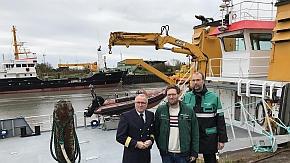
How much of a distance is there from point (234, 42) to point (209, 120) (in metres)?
5.66

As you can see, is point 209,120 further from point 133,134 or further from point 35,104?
point 35,104

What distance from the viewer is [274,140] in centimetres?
487

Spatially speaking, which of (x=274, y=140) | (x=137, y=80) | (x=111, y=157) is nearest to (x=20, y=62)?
(x=137, y=80)

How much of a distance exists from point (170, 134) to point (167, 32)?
7.44 metres

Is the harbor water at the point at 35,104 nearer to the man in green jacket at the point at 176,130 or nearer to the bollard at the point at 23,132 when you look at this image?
the bollard at the point at 23,132

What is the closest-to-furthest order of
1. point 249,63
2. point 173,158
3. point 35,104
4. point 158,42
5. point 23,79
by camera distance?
point 173,158, point 249,63, point 158,42, point 35,104, point 23,79

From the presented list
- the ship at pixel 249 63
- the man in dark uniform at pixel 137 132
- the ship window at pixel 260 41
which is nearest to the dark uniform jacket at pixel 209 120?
the man in dark uniform at pixel 137 132

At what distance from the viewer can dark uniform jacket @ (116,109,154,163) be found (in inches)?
100

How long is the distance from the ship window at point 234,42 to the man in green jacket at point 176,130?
538cm

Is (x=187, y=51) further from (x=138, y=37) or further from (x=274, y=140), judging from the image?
(x=274, y=140)

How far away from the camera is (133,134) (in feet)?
8.46

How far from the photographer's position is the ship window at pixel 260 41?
275 inches

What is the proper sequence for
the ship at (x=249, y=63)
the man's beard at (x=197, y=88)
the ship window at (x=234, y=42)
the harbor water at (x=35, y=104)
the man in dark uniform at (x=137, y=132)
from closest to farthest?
the man in dark uniform at (x=137, y=132) → the man's beard at (x=197, y=88) → the ship at (x=249, y=63) → the ship window at (x=234, y=42) → the harbor water at (x=35, y=104)

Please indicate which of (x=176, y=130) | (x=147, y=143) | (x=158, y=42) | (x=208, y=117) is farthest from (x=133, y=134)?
(x=158, y=42)
